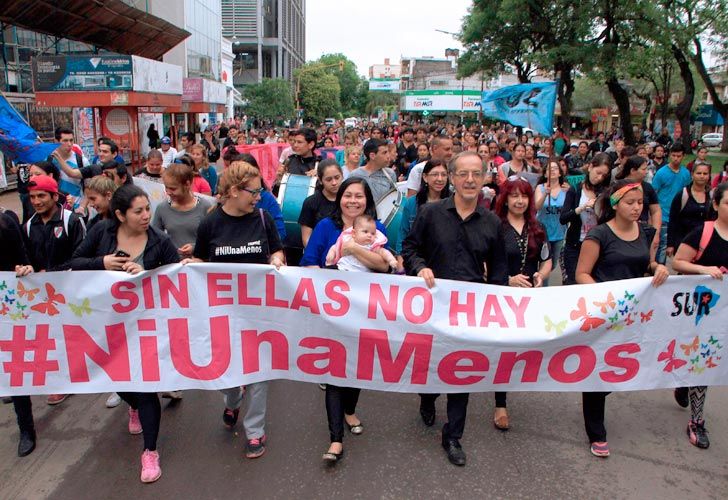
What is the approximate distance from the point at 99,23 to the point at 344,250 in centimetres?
2333

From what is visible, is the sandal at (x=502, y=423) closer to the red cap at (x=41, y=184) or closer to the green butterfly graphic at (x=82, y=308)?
the green butterfly graphic at (x=82, y=308)

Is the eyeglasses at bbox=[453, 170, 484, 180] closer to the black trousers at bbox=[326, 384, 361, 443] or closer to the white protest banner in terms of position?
the white protest banner

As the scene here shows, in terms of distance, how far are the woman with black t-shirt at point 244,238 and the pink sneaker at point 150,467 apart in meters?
0.54

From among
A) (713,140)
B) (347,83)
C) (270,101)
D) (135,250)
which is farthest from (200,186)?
(347,83)

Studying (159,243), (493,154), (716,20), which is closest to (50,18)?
(493,154)

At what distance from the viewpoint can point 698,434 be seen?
407 cm

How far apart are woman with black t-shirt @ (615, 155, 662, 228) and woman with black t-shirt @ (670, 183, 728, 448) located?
5.08ft

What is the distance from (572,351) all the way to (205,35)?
46644mm

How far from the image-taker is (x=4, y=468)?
3.68 metres

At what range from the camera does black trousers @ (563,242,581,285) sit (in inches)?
215

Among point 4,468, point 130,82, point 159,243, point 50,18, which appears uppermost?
point 50,18

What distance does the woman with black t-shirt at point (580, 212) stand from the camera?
18.0 ft

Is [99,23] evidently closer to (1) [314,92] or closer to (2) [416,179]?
(2) [416,179]

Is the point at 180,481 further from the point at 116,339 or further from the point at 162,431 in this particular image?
the point at 116,339
